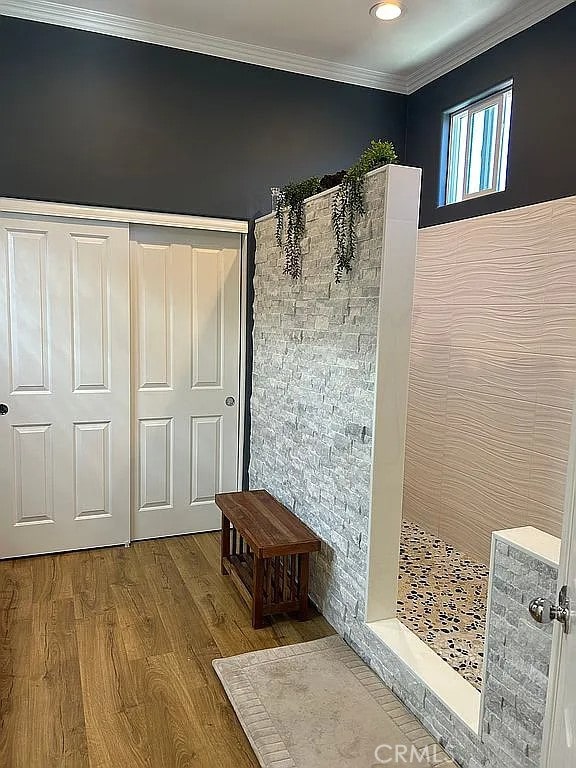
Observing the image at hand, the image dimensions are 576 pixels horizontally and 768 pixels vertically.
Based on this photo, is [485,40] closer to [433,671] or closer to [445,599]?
[445,599]

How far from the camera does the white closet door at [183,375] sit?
3773 millimetres

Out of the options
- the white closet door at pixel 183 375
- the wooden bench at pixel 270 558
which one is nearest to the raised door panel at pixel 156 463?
the white closet door at pixel 183 375

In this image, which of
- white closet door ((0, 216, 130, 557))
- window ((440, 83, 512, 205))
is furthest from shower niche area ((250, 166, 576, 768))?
white closet door ((0, 216, 130, 557))

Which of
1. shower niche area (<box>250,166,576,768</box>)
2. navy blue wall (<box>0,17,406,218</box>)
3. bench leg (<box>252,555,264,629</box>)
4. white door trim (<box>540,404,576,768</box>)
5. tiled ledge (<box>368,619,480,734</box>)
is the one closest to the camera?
white door trim (<box>540,404,576,768</box>)

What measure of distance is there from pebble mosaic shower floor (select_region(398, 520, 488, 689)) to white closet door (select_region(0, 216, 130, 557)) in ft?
6.12

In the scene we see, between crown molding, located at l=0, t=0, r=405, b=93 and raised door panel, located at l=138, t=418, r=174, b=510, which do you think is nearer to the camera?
crown molding, located at l=0, t=0, r=405, b=93

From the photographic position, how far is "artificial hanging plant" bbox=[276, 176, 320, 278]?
317 centimetres

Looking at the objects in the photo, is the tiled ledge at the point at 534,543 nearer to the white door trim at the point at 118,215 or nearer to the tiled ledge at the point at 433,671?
the tiled ledge at the point at 433,671

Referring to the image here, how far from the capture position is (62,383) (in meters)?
3.55

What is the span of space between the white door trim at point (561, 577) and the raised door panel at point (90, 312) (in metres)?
3.00

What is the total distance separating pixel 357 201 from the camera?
2.60m

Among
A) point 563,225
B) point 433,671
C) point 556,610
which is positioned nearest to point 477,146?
point 563,225

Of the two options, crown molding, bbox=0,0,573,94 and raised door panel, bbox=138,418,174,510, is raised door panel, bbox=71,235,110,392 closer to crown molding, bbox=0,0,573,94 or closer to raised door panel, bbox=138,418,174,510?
raised door panel, bbox=138,418,174,510

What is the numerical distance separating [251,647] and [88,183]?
2.71 metres
